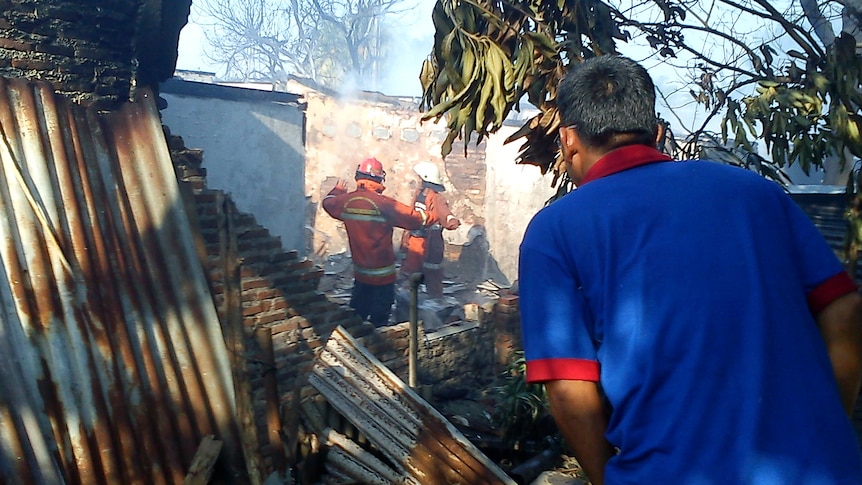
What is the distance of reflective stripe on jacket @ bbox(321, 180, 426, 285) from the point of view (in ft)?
27.1

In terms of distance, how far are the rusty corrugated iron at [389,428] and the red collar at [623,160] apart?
210 cm

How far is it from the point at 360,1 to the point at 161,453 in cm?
3043

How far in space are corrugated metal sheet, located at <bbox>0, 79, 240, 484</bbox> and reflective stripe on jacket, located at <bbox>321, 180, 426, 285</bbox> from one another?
4962 mm

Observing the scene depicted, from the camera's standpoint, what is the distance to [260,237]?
5480mm

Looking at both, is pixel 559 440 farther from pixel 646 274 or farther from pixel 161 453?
pixel 646 274

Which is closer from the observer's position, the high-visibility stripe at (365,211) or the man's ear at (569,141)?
the man's ear at (569,141)

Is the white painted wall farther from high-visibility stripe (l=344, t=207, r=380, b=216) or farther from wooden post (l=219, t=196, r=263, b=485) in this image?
wooden post (l=219, t=196, r=263, b=485)

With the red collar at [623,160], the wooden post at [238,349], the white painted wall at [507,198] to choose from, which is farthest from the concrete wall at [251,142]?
the red collar at [623,160]

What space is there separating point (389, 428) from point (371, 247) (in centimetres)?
497

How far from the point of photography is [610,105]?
158 centimetres

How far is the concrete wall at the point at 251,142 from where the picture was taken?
10.3 m

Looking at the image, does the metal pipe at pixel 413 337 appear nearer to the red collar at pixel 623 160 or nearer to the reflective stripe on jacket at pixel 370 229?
the reflective stripe on jacket at pixel 370 229

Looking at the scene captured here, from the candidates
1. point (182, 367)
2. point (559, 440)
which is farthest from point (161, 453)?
point (559, 440)

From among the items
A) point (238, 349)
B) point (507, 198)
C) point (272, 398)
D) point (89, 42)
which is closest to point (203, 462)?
point (272, 398)
